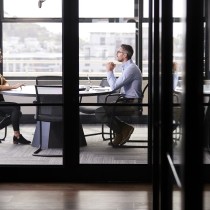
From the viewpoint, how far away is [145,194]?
13.1 feet

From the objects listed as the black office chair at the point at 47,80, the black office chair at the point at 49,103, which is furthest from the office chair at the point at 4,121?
the black office chair at the point at 47,80

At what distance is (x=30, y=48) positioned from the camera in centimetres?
564

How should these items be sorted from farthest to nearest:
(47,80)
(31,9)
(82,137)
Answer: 1. (47,80)
2. (31,9)
3. (82,137)

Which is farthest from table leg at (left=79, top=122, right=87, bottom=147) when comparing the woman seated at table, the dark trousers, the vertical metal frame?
the vertical metal frame

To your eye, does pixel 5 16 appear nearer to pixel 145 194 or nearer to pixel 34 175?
pixel 34 175

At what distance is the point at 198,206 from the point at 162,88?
1.16 meters

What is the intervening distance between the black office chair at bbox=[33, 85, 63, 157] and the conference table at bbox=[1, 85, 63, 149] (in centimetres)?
13

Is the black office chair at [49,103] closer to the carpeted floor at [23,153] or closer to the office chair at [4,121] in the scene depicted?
the carpeted floor at [23,153]

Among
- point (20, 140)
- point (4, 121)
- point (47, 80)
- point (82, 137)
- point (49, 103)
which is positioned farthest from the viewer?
point (20, 140)

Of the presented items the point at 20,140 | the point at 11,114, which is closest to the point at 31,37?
the point at 20,140

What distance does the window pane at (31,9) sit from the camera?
4548mm

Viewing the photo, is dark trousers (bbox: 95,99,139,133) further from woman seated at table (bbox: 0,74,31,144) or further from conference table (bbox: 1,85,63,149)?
woman seated at table (bbox: 0,74,31,144)

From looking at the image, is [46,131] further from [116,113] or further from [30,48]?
[30,48]

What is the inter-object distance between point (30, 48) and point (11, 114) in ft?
4.02
